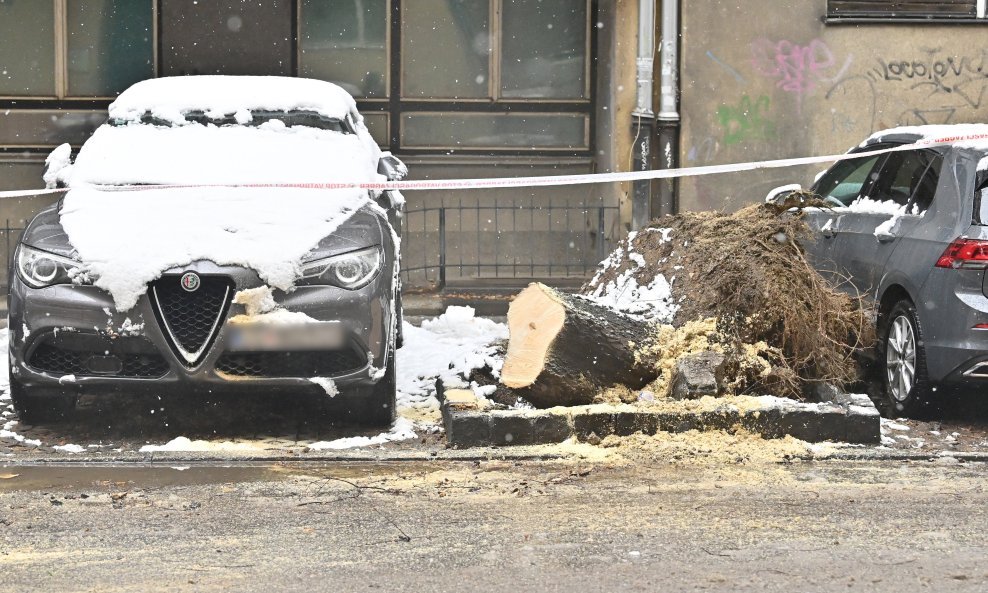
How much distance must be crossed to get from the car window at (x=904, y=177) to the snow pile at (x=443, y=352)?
99.7 inches

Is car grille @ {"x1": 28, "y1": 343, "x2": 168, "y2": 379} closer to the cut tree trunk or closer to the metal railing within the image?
the cut tree trunk

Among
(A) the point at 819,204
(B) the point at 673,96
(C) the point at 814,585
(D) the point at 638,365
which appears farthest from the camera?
(B) the point at 673,96

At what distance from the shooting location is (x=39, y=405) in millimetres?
7145

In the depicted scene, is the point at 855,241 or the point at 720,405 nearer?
the point at 720,405

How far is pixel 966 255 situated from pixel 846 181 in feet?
6.36

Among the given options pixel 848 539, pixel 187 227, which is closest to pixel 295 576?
pixel 848 539

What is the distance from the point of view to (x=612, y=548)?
16.4ft

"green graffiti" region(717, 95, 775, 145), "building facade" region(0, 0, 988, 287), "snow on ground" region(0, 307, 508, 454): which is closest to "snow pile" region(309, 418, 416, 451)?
"snow on ground" region(0, 307, 508, 454)

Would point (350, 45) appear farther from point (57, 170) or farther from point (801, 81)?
point (57, 170)

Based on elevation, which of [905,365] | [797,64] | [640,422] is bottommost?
[640,422]

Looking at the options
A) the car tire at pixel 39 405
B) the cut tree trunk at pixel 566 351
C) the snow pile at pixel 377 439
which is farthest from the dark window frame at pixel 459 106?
the car tire at pixel 39 405

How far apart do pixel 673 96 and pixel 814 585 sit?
383 inches

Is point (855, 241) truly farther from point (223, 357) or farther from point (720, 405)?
point (223, 357)

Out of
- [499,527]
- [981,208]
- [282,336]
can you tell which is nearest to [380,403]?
[282,336]
